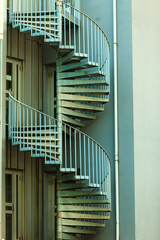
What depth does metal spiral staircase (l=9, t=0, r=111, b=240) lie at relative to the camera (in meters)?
15.6

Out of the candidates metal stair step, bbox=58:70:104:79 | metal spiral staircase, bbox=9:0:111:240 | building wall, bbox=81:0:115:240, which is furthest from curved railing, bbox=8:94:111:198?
metal stair step, bbox=58:70:104:79

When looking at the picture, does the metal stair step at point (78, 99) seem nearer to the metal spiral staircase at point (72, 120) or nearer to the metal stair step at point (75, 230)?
the metal spiral staircase at point (72, 120)

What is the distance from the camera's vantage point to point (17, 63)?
17.1m

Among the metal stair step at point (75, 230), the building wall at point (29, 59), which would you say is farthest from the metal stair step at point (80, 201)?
the building wall at point (29, 59)

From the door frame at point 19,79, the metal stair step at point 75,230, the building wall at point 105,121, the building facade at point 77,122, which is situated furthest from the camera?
the door frame at point 19,79

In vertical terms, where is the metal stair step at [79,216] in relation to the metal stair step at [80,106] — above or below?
below

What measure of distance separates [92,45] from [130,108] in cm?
175

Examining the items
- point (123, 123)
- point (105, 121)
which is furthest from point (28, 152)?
point (123, 123)

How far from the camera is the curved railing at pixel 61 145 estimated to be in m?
15.4

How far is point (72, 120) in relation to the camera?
54.2ft

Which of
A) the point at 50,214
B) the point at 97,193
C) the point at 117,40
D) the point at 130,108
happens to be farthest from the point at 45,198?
the point at 117,40

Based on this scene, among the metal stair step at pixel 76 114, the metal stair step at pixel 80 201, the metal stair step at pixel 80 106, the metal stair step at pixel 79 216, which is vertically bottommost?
the metal stair step at pixel 79 216

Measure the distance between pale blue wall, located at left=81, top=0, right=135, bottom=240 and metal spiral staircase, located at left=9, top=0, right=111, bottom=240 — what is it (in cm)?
27

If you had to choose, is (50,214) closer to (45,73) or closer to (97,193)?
(97,193)
